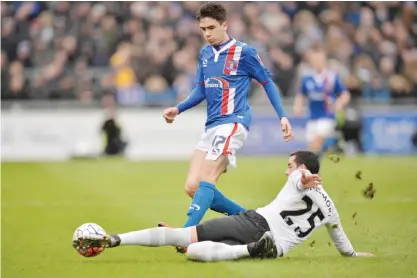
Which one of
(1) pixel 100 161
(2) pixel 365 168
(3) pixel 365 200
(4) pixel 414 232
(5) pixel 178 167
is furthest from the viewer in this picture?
(1) pixel 100 161

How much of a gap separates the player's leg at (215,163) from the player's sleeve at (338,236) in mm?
1335

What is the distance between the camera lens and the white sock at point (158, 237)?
340 inches

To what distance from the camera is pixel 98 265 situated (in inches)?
346

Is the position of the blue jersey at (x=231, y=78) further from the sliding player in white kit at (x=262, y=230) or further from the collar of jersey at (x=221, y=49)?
the sliding player in white kit at (x=262, y=230)

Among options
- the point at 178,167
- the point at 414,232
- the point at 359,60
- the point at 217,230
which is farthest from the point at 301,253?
the point at 359,60

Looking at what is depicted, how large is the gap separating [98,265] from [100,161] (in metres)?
15.1

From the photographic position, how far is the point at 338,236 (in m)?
8.87

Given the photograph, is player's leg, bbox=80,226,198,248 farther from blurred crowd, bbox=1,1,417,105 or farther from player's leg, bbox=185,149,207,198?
blurred crowd, bbox=1,1,417,105

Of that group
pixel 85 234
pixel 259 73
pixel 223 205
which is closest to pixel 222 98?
pixel 259 73

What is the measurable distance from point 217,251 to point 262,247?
400mm

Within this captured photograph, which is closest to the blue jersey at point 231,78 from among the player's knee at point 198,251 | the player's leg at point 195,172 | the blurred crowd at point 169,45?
the player's leg at point 195,172

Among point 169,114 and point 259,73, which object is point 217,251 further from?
point 259,73

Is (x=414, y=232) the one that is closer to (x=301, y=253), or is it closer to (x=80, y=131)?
(x=301, y=253)

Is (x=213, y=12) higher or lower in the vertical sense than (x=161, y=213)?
higher
